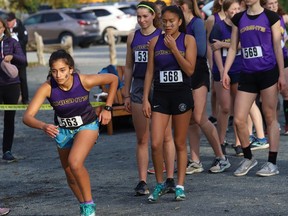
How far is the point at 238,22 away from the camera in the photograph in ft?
30.7

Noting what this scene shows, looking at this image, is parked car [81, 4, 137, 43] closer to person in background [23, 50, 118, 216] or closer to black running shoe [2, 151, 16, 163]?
black running shoe [2, 151, 16, 163]

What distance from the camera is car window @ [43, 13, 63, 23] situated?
4056 cm

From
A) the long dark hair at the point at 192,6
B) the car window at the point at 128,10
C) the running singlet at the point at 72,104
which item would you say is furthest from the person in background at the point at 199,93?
the car window at the point at 128,10

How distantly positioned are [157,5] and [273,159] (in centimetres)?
205

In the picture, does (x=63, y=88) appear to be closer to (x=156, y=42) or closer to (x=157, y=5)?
(x=156, y=42)

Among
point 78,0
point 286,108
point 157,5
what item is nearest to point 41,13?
point 78,0

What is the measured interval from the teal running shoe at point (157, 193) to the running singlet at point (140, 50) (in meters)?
1.21

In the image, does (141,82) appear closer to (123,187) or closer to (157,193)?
(123,187)

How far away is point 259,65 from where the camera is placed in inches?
364

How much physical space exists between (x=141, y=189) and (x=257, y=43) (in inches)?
76.4

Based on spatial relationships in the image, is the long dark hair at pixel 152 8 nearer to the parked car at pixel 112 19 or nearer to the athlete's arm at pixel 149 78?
the athlete's arm at pixel 149 78

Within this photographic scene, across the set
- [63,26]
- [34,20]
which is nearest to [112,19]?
[63,26]

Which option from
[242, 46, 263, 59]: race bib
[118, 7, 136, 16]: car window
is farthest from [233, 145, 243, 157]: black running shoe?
[118, 7, 136, 16]: car window

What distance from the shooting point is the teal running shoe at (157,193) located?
8.30 m
